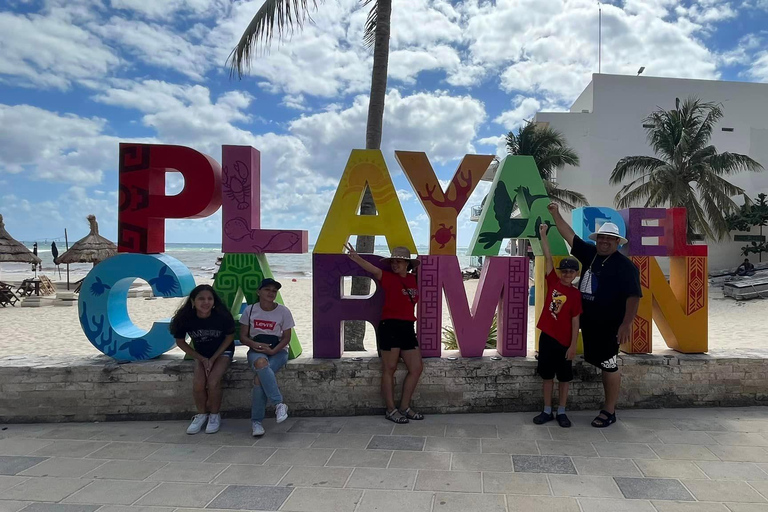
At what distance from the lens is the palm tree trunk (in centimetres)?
654

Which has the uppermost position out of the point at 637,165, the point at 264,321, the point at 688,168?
the point at 637,165

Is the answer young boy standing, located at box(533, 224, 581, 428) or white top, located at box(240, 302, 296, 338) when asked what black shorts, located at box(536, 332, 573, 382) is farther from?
white top, located at box(240, 302, 296, 338)

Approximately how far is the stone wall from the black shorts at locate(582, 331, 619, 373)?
0.42 m

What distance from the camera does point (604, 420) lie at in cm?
434

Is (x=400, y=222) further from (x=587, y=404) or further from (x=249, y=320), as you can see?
(x=587, y=404)

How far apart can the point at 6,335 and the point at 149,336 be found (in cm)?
783

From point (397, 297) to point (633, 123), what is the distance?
24.9m

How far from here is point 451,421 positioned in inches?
177

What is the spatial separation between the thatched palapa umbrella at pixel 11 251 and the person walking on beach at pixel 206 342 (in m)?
15.1

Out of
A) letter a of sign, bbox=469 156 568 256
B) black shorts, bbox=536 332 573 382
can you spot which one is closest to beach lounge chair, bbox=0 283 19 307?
letter a of sign, bbox=469 156 568 256

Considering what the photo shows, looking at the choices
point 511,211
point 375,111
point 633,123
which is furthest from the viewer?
point 633,123

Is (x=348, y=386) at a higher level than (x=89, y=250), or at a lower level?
lower

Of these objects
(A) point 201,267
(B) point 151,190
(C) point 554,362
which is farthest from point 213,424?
(A) point 201,267

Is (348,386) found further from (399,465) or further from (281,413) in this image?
(399,465)
